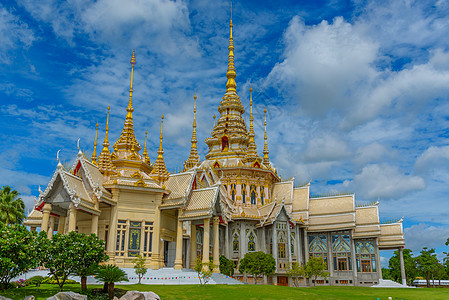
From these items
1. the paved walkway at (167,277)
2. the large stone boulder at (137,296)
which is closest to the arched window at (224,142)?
the paved walkway at (167,277)

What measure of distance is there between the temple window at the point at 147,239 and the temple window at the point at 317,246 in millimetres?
23650

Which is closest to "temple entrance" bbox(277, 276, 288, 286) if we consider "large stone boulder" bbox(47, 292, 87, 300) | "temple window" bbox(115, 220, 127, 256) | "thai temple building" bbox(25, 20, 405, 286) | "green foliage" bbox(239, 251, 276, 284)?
"thai temple building" bbox(25, 20, 405, 286)

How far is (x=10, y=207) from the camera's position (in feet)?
135

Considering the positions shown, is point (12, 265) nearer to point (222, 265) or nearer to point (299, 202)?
point (222, 265)

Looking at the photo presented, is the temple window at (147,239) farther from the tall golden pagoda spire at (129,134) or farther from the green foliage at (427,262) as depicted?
the green foliage at (427,262)

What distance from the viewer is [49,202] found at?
31.7 m

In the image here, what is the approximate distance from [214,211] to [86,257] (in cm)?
1431

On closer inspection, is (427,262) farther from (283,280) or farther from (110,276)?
(110,276)

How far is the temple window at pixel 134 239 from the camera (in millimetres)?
34000

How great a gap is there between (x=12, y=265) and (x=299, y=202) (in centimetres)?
3896

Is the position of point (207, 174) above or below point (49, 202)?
above

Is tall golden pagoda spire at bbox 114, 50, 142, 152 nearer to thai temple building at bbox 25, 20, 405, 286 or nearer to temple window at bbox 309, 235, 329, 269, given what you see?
thai temple building at bbox 25, 20, 405, 286

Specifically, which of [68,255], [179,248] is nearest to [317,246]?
[179,248]

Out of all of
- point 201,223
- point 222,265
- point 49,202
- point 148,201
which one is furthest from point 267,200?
point 49,202
